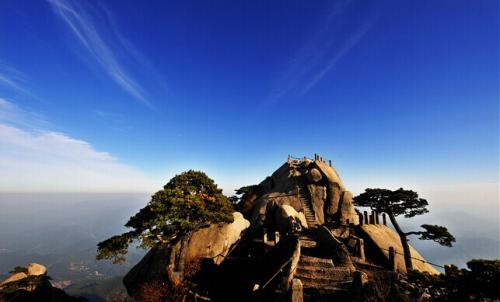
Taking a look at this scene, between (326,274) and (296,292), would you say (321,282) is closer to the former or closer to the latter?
(326,274)

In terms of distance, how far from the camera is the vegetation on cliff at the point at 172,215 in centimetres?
1946

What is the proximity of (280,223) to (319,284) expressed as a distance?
52.3 ft

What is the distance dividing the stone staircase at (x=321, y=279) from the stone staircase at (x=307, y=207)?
1776cm

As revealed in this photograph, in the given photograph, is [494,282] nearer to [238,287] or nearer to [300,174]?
[238,287]

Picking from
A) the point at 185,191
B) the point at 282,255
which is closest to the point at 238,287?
the point at 282,255

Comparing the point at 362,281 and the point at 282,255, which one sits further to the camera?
the point at 282,255

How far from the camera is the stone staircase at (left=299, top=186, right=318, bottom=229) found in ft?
115

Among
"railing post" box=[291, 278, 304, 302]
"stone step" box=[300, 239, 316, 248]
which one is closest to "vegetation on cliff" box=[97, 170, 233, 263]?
"stone step" box=[300, 239, 316, 248]

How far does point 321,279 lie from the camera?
15.8 m

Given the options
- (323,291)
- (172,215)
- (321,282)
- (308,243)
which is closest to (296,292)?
(323,291)

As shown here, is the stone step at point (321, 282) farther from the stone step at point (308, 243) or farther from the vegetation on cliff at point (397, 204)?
the vegetation on cliff at point (397, 204)

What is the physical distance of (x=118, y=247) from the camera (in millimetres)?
20500

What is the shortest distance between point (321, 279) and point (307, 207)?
71.8 feet

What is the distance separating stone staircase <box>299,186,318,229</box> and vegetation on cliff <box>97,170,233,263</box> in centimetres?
1606
